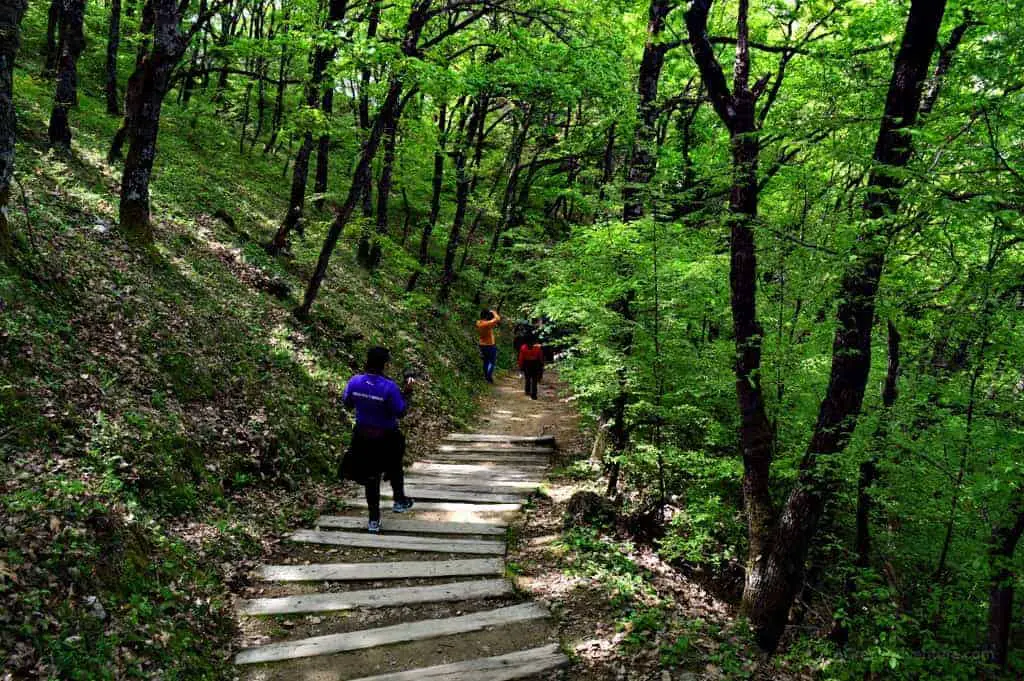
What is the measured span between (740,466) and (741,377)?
126 centimetres

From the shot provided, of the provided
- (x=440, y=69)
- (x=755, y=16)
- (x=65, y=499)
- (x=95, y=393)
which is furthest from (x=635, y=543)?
(x=755, y=16)

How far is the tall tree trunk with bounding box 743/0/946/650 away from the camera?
4.99 meters

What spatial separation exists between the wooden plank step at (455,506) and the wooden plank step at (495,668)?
320 cm

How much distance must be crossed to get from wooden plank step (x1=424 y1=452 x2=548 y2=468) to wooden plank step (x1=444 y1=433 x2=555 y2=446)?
1.52 feet

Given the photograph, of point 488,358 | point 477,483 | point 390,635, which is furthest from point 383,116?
point 390,635

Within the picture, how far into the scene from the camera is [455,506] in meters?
8.60

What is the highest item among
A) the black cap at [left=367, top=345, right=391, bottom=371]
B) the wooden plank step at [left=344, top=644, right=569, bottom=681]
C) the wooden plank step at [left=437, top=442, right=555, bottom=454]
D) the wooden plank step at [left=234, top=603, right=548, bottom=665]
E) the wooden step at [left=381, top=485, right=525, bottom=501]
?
the black cap at [left=367, top=345, right=391, bottom=371]

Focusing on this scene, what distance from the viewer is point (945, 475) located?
5.47 metres

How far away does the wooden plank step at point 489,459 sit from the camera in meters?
10.8

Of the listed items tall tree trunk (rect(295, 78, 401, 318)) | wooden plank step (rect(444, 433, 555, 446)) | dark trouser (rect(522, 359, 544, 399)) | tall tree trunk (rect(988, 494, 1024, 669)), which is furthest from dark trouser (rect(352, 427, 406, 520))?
dark trouser (rect(522, 359, 544, 399))

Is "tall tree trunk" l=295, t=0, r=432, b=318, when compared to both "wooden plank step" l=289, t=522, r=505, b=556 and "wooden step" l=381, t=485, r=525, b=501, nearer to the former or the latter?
"wooden step" l=381, t=485, r=525, b=501

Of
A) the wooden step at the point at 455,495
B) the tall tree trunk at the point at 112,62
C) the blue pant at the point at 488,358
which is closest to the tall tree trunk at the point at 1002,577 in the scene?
the wooden step at the point at 455,495

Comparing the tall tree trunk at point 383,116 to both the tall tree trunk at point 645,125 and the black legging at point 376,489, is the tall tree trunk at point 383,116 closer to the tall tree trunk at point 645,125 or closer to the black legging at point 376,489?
the tall tree trunk at point 645,125

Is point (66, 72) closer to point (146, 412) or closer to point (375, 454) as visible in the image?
point (146, 412)
